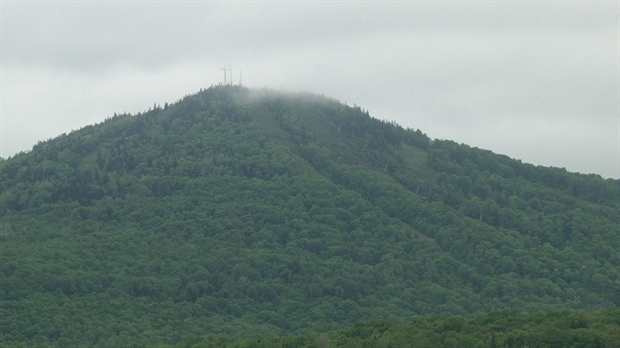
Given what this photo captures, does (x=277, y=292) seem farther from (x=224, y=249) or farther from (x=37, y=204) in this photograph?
(x=37, y=204)

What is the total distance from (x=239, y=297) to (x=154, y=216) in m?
26.4

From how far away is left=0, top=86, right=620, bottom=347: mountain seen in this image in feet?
509

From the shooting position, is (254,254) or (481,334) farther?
(254,254)

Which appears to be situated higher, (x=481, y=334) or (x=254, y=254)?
(x=254, y=254)

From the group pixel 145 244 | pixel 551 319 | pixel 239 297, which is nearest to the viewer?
pixel 551 319

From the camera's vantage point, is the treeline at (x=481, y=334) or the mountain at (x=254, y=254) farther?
the mountain at (x=254, y=254)

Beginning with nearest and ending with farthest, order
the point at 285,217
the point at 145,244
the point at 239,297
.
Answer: the point at 239,297 < the point at 145,244 < the point at 285,217

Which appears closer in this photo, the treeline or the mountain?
the treeline

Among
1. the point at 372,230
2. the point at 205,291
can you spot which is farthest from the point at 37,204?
the point at 372,230

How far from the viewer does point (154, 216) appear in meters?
Answer: 185

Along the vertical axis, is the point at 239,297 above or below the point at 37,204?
below

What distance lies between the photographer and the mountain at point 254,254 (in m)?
155

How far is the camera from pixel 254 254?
174875 millimetres

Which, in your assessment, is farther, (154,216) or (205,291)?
(154,216)
